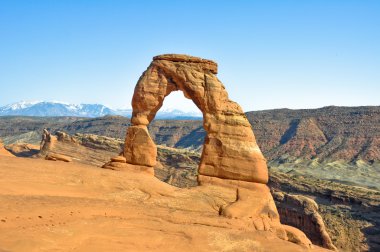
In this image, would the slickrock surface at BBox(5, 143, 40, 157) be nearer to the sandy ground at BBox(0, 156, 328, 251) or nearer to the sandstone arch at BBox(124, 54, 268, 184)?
the sandstone arch at BBox(124, 54, 268, 184)

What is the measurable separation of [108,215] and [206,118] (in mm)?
8804

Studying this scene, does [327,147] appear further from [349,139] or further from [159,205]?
[159,205]

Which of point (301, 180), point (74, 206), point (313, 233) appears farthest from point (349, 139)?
point (74, 206)

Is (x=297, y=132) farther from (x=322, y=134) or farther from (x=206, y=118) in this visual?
(x=206, y=118)

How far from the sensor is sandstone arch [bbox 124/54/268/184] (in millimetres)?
19500

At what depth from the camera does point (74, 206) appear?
44.2ft

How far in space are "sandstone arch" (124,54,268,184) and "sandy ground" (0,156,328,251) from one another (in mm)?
1683

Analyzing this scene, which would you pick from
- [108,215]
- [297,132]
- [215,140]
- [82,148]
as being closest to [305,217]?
[215,140]

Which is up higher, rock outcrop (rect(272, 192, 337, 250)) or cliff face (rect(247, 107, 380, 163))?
cliff face (rect(247, 107, 380, 163))

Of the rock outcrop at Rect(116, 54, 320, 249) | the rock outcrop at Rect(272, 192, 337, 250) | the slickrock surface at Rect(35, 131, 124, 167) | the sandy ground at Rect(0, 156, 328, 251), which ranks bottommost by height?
the rock outcrop at Rect(272, 192, 337, 250)

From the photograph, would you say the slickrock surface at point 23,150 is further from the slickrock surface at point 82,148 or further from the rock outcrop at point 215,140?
the rock outcrop at point 215,140

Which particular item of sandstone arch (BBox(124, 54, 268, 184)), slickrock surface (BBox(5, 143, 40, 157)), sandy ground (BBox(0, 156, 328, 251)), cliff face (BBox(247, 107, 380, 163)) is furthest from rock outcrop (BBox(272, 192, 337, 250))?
cliff face (BBox(247, 107, 380, 163))

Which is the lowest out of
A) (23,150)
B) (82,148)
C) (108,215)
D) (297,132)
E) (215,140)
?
(23,150)

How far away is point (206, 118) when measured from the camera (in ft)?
68.4
